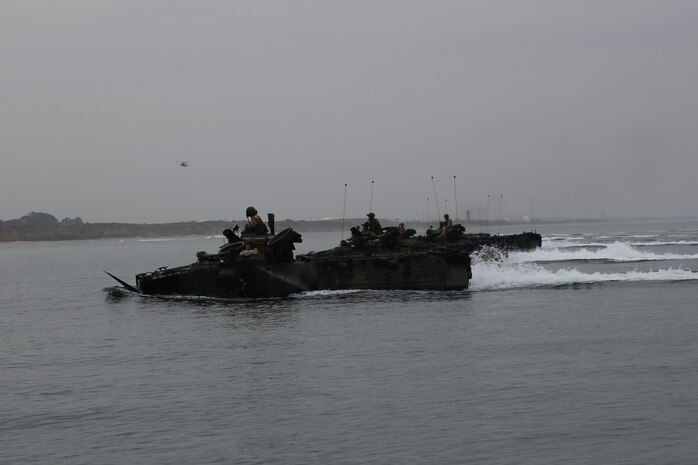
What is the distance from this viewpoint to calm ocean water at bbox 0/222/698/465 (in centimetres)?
1644

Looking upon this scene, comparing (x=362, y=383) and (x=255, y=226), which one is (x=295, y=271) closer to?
(x=255, y=226)

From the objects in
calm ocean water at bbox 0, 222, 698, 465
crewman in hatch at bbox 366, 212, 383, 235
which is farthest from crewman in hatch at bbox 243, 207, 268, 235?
crewman in hatch at bbox 366, 212, 383, 235

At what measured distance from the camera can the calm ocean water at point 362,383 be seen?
53.9ft

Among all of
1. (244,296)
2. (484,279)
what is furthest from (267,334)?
(484,279)

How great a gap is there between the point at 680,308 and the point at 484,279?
16.1 m

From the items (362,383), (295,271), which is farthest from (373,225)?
(362,383)

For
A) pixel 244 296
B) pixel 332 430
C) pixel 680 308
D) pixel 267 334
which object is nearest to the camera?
pixel 332 430

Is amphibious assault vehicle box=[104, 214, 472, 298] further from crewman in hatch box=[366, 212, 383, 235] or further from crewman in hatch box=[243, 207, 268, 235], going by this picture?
crewman in hatch box=[366, 212, 383, 235]

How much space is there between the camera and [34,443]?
17.8 metres

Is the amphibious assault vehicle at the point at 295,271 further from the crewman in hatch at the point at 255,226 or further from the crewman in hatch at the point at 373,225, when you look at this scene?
the crewman in hatch at the point at 373,225

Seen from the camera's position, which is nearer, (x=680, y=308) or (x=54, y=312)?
(x=680, y=308)

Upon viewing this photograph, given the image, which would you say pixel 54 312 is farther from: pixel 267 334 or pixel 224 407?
pixel 224 407

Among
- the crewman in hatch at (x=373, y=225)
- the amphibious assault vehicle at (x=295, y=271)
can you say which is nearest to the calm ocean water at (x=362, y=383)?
the amphibious assault vehicle at (x=295, y=271)

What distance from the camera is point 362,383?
21.8 meters
